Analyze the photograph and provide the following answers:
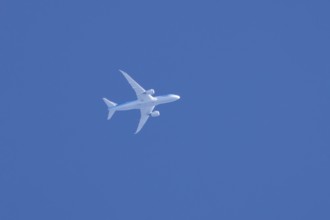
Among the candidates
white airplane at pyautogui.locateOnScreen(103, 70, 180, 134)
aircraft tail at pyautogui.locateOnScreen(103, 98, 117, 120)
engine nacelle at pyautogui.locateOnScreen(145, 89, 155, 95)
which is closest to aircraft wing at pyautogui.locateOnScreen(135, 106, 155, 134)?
white airplane at pyautogui.locateOnScreen(103, 70, 180, 134)

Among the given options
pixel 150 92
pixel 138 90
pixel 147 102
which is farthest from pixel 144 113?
pixel 150 92

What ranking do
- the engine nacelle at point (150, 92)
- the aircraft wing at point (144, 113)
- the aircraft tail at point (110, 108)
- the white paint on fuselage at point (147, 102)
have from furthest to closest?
the aircraft wing at point (144, 113) → the aircraft tail at point (110, 108) → the white paint on fuselage at point (147, 102) → the engine nacelle at point (150, 92)

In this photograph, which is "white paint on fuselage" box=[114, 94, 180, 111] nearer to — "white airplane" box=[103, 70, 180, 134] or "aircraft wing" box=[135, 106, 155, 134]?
"white airplane" box=[103, 70, 180, 134]

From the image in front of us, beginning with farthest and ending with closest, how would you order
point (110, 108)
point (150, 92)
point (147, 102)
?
point (110, 108)
point (147, 102)
point (150, 92)

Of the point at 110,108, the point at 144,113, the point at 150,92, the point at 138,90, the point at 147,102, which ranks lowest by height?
the point at 110,108


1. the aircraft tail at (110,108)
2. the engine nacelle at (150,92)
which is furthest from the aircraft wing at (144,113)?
the aircraft tail at (110,108)

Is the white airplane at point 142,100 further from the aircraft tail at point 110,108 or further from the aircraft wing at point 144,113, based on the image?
the aircraft wing at point 144,113

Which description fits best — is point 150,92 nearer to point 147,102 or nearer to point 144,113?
point 147,102

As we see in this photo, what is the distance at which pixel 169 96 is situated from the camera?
155 meters

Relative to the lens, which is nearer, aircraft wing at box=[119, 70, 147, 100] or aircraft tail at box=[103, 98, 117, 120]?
aircraft wing at box=[119, 70, 147, 100]

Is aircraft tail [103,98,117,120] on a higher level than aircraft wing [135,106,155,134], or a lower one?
lower

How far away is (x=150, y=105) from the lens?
15612 centimetres

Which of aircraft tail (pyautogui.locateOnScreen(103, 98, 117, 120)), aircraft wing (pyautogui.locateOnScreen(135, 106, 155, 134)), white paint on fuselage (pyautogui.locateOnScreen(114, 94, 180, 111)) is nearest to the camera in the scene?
white paint on fuselage (pyautogui.locateOnScreen(114, 94, 180, 111))

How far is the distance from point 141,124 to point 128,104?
696 cm
